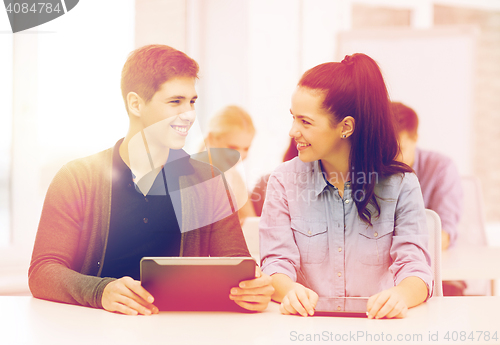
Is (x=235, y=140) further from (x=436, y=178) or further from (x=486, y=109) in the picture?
(x=486, y=109)

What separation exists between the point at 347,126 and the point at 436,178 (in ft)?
4.41

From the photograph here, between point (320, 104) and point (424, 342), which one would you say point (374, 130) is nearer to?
point (320, 104)

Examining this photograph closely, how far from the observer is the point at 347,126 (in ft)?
3.95

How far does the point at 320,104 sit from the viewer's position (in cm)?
116

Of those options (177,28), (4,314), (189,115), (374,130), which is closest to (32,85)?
(177,28)

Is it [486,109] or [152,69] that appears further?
[486,109]

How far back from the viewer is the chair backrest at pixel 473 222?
238 centimetres

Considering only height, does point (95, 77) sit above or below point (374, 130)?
above

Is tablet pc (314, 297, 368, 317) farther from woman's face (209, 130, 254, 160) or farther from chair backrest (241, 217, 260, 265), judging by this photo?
woman's face (209, 130, 254, 160)

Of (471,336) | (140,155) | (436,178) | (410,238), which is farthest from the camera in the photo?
(436,178)

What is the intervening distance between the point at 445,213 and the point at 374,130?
4.20 feet

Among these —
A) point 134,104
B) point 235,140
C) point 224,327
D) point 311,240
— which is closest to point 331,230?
point 311,240

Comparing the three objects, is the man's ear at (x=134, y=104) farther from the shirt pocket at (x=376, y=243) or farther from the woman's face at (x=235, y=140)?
the woman's face at (x=235, y=140)

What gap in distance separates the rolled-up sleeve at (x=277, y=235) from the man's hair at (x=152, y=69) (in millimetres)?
361
